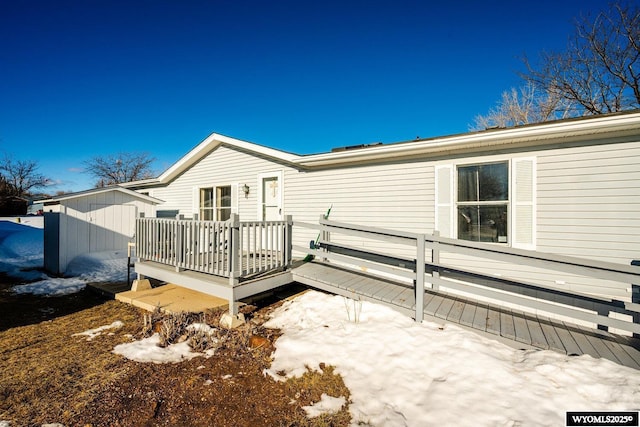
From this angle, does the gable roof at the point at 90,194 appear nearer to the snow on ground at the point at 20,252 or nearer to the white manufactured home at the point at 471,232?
the snow on ground at the point at 20,252

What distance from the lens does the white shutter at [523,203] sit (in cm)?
452

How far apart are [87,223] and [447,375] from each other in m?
9.68

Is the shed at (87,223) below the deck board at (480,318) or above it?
above

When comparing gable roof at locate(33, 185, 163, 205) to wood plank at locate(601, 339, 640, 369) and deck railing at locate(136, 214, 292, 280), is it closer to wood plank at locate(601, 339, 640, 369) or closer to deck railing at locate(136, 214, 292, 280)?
deck railing at locate(136, 214, 292, 280)

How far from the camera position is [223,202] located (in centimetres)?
845

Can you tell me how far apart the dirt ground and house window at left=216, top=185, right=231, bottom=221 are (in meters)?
4.58

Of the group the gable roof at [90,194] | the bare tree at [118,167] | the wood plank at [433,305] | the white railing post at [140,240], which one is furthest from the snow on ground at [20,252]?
the bare tree at [118,167]

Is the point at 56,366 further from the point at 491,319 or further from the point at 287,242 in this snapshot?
the point at 491,319

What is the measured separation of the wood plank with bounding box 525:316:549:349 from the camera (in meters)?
3.20

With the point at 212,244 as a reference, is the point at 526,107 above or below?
above

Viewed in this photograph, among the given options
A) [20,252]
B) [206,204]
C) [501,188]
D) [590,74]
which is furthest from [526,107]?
[20,252]

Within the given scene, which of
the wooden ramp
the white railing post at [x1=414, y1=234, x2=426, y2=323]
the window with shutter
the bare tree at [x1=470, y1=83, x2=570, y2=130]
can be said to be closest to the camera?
the wooden ramp

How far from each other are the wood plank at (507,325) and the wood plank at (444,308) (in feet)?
2.13

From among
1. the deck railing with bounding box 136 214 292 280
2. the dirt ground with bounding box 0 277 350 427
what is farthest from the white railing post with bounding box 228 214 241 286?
the dirt ground with bounding box 0 277 350 427
